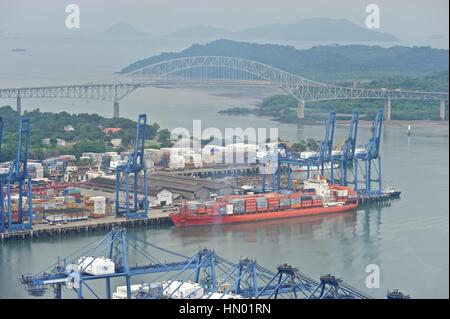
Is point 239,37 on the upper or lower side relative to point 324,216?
upper

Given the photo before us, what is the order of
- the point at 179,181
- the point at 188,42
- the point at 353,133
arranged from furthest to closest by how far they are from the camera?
the point at 188,42 → the point at 353,133 → the point at 179,181

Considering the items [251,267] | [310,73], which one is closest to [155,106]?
[310,73]

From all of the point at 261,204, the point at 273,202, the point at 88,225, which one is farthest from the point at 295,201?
the point at 88,225

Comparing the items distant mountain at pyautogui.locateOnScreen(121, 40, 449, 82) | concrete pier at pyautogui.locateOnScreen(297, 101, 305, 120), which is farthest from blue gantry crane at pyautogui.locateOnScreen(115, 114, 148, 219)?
distant mountain at pyautogui.locateOnScreen(121, 40, 449, 82)

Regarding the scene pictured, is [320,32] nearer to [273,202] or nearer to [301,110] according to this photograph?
[301,110]

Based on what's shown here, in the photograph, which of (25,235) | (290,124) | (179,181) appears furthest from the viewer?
(290,124)

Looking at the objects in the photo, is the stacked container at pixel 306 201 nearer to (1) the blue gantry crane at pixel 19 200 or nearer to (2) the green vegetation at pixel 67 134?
(1) the blue gantry crane at pixel 19 200

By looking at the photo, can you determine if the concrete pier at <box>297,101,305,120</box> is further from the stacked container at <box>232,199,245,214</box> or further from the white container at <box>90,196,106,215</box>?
the white container at <box>90,196,106,215</box>
